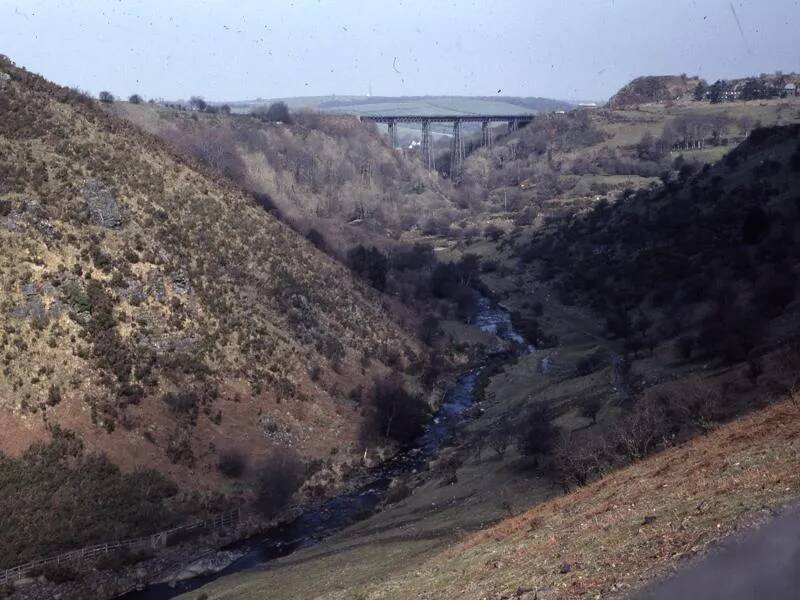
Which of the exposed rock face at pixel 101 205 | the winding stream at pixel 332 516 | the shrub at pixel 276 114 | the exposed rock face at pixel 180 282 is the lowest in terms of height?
the winding stream at pixel 332 516

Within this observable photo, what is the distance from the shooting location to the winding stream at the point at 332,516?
30.2 meters

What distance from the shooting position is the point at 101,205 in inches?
1768

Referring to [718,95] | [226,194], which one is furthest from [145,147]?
[718,95]

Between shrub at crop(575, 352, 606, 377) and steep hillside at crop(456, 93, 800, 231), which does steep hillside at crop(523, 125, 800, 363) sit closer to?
shrub at crop(575, 352, 606, 377)

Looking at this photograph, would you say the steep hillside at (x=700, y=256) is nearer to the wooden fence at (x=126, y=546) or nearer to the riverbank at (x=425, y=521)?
the riverbank at (x=425, y=521)

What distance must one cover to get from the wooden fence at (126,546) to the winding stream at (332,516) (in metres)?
1.36

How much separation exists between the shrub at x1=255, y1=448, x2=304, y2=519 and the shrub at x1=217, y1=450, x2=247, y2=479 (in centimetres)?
85

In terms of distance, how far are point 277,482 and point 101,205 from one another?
18.9m

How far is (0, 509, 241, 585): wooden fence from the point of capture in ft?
94.7

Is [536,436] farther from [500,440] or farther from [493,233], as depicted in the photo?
[493,233]

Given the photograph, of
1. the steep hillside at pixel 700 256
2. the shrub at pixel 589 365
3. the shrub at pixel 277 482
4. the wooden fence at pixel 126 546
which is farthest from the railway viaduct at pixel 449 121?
the wooden fence at pixel 126 546

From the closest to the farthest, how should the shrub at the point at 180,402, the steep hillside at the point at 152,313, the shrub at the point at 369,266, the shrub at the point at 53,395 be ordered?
the shrub at the point at 53,395, the steep hillside at the point at 152,313, the shrub at the point at 180,402, the shrub at the point at 369,266

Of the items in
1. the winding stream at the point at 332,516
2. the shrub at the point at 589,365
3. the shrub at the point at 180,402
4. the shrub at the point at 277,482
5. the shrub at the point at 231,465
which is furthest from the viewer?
the shrub at the point at 589,365

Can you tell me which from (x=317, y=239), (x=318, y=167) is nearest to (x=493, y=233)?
(x=318, y=167)
